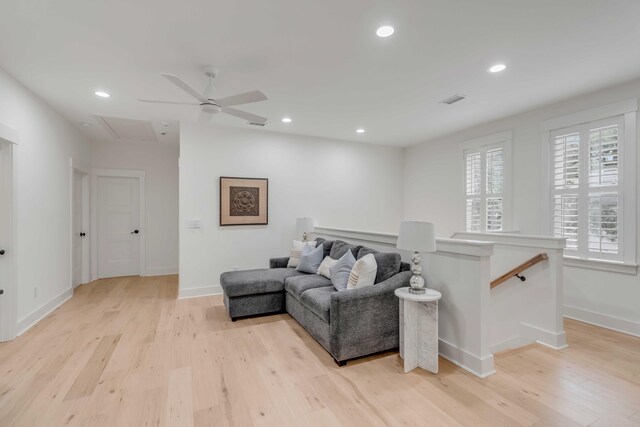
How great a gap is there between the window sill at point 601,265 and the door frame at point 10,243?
6.52 meters

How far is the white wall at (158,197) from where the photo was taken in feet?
20.1

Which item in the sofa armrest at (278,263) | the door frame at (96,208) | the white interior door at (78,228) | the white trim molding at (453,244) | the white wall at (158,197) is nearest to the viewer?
the white trim molding at (453,244)

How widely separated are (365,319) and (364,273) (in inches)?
17.0

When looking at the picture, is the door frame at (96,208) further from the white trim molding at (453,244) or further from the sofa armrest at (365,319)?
the sofa armrest at (365,319)

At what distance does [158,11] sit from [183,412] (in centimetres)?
282

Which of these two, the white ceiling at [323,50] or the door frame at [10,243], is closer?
the white ceiling at [323,50]

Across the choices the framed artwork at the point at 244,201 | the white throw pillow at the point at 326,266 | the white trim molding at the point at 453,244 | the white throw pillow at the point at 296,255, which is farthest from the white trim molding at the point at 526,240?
the framed artwork at the point at 244,201

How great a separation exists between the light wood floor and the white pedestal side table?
0.10m

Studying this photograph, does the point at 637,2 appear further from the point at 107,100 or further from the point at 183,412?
the point at 107,100

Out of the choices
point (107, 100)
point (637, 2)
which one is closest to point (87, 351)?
point (107, 100)

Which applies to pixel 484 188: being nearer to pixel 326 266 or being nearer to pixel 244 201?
pixel 326 266

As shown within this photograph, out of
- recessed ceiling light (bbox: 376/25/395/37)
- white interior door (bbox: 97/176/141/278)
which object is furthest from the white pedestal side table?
white interior door (bbox: 97/176/141/278)

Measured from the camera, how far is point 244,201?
507 cm

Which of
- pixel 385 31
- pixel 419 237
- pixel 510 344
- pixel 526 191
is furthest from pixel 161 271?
pixel 526 191
